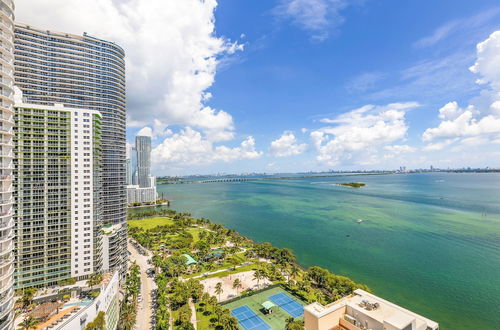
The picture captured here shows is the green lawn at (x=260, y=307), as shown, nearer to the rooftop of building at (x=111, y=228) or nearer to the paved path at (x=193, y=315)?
the paved path at (x=193, y=315)

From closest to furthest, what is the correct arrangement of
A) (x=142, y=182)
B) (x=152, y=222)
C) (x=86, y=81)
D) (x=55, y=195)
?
(x=55, y=195), (x=86, y=81), (x=152, y=222), (x=142, y=182)

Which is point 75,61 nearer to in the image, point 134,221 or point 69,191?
point 69,191

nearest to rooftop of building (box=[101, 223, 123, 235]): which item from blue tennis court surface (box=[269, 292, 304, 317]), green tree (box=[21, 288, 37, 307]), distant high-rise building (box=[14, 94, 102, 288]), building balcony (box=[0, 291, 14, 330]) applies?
distant high-rise building (box=[14, 94, 102, 288])

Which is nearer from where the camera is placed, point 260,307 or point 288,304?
point 260,307

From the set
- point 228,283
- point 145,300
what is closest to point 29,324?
point 145,300

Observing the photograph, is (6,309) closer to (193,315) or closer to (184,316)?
(184,316)

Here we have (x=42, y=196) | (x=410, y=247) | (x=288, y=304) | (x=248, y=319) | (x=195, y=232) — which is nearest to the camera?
(x=248, y=319)
